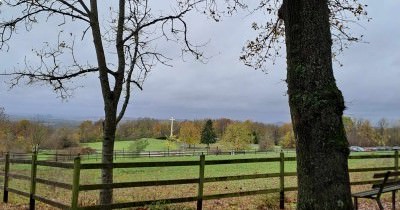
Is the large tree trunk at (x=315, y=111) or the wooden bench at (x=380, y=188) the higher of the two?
the large tree trunk at (x=315, y=111)

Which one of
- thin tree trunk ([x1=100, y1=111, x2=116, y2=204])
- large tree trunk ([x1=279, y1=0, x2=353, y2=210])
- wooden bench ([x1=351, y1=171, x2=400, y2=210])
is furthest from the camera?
thin tree trunk ([x1=100, y1=111, x2=116, y2=204])

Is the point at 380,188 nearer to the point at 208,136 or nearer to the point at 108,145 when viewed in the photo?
the point at 108,145

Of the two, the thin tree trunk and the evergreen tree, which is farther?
the evergreen tree

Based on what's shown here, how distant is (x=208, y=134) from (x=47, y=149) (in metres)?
52.0

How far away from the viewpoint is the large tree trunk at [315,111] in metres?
4.88

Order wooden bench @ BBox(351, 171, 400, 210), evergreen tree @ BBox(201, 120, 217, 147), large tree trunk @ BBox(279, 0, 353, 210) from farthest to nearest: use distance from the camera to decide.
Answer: evergreen tree @ BBox(201, 120, 217, 147) → wooden bench @ BBox(351, 171, 400, 210) → large tree trunk @ BBox(279, 0, 353, 210)

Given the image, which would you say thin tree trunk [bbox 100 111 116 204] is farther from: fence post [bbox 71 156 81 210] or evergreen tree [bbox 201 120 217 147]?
evergreen tree [bbox 201 120 217 147]

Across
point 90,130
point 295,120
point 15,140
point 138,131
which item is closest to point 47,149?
point 15,140

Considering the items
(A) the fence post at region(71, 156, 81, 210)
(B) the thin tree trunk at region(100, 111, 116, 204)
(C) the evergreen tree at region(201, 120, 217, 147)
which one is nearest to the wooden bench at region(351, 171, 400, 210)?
(A) the fence post at region(71, 156, 81, 210)

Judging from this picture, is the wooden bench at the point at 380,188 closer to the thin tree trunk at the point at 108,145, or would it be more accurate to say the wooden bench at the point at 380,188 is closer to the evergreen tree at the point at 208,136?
the thin tree trunk at the point at 108,145

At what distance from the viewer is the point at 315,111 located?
16.2 ft

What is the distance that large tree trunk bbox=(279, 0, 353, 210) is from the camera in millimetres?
4875

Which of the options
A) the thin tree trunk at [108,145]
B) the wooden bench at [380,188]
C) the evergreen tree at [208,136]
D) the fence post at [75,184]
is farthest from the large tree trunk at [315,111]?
the evergreen tree at [208,136]

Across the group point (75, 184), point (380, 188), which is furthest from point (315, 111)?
point (75, 184)
